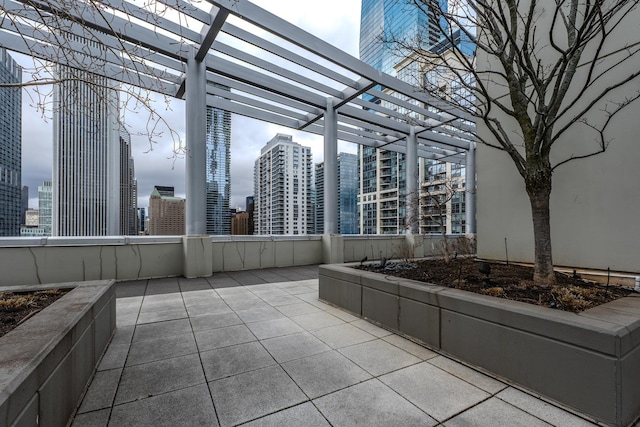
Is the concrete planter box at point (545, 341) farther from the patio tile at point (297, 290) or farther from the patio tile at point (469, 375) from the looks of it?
the patio tile at point (297, 290)

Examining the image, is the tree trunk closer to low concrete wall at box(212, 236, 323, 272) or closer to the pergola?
the pergola

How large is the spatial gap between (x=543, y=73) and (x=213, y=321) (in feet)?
19.6

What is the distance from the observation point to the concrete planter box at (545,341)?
80.0 inches

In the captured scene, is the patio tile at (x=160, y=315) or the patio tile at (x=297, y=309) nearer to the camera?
the patio tile at (x=160, y=315)

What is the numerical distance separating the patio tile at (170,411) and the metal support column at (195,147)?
579 cm

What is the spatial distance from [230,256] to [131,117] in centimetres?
605

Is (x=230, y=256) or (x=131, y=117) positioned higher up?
(x=131, y=117)

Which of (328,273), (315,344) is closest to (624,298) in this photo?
(315,344)

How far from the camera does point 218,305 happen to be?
16.6ft

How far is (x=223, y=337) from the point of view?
365cm

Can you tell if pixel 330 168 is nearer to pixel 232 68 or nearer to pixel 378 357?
pixel 232 68

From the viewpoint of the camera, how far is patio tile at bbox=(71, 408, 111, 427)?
6.72 feet

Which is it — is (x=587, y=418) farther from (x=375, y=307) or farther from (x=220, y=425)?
(x=220, y=425)

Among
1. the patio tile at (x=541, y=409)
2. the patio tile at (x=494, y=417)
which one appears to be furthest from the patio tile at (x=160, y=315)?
the patio tile at (x=541, y=409)
